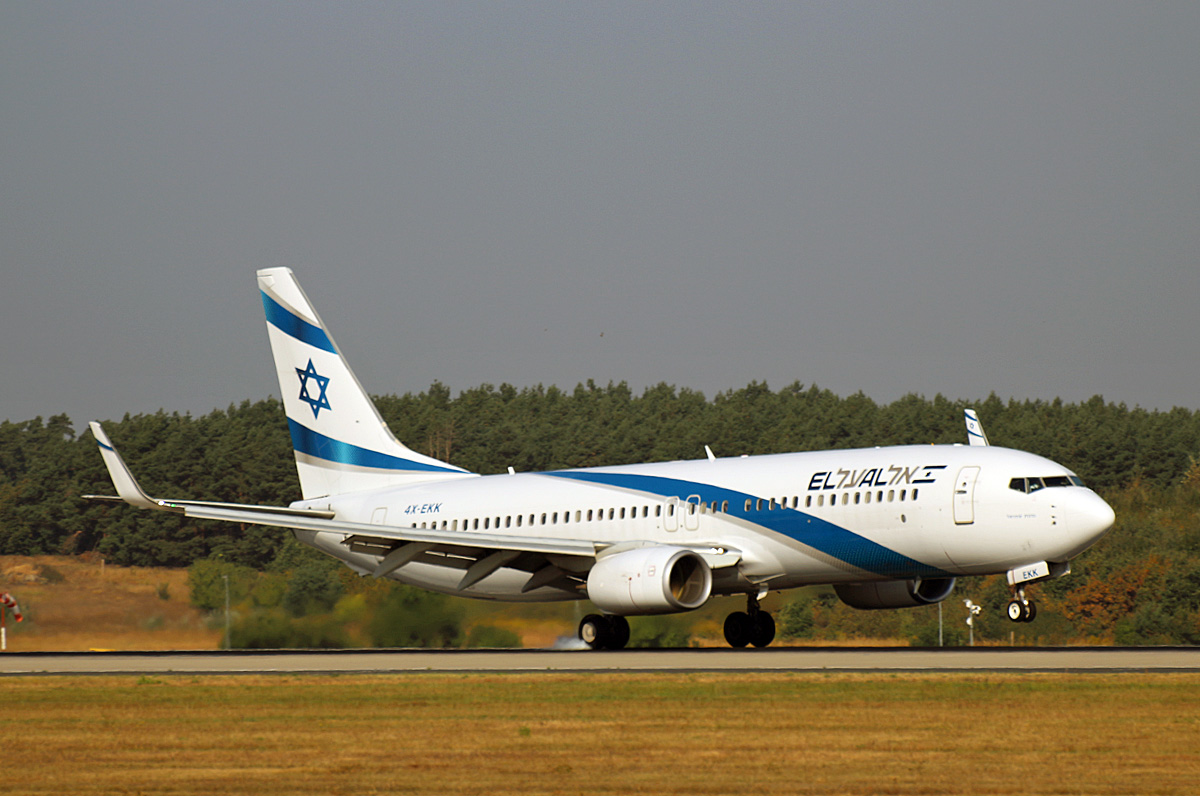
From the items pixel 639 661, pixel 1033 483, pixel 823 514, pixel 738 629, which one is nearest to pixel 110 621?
pixel 738 629

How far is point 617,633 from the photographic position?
3266cm

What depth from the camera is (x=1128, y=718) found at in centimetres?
1653

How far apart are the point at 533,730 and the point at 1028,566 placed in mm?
15211

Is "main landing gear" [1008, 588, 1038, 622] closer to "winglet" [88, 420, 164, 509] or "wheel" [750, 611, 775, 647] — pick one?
"wheel" [750, 611, 775, 647]

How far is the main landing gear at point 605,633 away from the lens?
1282 inches

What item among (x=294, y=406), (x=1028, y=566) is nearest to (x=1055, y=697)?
(x=1028, y=566)

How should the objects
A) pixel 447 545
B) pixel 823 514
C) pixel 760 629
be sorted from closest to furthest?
pixel 823 514 < pixel 447 545 < pixel 760 629

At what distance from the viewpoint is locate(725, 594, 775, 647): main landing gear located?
112 feet

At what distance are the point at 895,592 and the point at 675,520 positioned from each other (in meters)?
4.83

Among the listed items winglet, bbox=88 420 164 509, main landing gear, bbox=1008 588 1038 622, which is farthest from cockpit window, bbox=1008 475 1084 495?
winglet, bbox=88 420 164 509

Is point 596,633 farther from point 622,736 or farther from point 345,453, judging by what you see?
point 622,736

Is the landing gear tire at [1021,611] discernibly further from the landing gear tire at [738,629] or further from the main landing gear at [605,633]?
the main landing gear at [605,633]

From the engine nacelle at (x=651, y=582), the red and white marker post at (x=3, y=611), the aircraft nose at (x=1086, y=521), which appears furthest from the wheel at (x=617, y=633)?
the red and white marker post at (x=3, y=611)

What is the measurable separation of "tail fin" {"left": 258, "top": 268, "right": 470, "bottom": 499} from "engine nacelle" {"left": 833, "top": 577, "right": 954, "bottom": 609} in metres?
11.2
